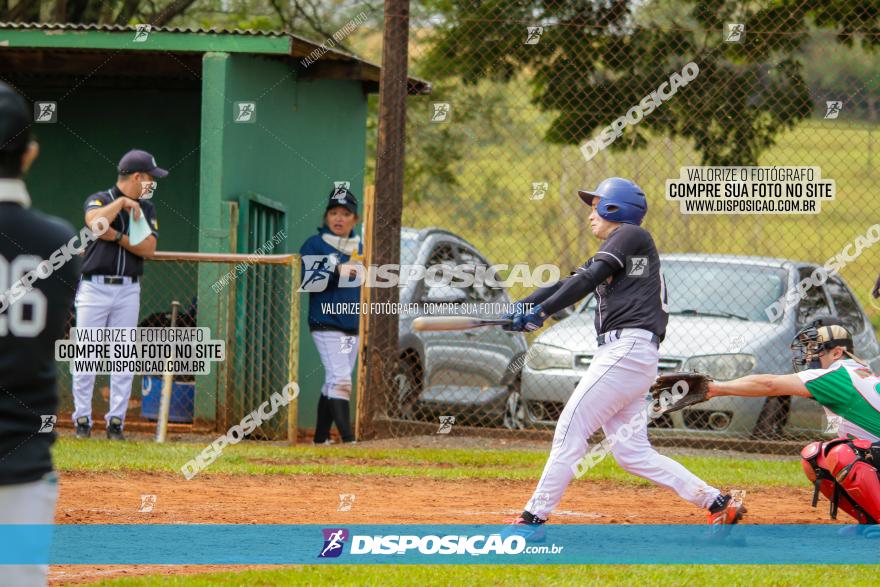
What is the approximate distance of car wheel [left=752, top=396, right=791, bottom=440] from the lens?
1127 centimetres

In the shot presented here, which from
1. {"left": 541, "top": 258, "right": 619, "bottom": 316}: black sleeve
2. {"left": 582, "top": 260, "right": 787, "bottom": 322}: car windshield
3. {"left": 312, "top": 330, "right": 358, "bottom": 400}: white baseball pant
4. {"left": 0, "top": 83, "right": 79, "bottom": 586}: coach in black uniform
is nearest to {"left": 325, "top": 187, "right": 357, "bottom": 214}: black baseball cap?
{"left": 312, "top": 330, "right": 358, "bottom": 400}: white baseball pant

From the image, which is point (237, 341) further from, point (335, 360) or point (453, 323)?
point (453, 323)

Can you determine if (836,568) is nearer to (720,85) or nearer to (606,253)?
(606,253)

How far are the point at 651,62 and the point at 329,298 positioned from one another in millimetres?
4970

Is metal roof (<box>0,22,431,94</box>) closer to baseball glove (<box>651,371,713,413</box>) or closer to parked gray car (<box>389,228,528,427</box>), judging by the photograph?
parked gray car (<box>389,228,528,427</box>)

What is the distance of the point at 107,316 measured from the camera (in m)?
10.8

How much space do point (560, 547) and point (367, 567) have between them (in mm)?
1152

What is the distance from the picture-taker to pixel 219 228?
1193 cm

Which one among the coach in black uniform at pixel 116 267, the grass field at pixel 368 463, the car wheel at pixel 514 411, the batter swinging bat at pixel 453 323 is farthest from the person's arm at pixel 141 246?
the batter swinging bat at pixel 453 323

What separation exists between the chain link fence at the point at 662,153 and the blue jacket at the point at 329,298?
1.15ft

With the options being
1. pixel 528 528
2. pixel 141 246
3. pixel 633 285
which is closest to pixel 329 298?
pixel 141 246

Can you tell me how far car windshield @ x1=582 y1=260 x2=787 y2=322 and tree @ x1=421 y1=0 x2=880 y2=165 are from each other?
1.89 meters

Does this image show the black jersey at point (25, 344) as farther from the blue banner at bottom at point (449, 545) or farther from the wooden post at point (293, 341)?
the wooden post at point (293, 341)

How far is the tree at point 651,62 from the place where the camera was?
1324 cm
